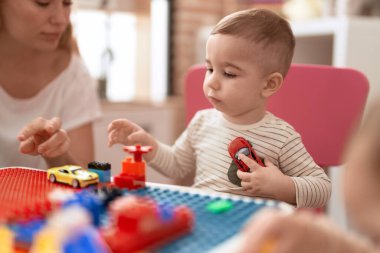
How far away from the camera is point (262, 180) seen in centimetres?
69

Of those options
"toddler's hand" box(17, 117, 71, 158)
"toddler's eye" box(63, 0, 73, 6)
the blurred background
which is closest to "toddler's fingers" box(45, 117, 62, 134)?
"toddler's hand" box(17, 117, 71, 158)

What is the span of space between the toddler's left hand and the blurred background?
1.09m

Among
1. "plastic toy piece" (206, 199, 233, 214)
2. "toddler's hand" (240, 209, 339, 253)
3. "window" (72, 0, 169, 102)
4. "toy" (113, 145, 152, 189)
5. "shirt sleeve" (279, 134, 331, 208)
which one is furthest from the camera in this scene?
"window" (72, 0, 169, 102)

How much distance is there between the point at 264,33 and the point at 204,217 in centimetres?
37

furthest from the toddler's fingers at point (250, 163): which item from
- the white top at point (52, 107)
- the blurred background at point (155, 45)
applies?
the blurred background at point (155, 45)

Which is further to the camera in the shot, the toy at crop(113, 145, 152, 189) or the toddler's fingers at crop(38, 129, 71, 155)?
the toddler's fingers at crop(38, 129, 71, 155)

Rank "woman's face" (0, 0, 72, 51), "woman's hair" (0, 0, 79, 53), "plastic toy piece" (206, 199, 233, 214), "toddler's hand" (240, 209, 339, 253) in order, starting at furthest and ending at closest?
"woman's hair" (0, 0, 79, 53) < "woman's face" (0, 0, 72, 51) < "plastic toy piece" (206, 199, 233, 214) < "toddler's hand" (240, 209, 339, 253)

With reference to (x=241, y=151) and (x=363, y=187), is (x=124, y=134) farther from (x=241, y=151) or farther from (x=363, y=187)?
(x=363, y=187)

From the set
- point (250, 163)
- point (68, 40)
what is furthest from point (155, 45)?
point (250, 163)

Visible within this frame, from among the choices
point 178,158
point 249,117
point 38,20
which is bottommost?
point 178,158

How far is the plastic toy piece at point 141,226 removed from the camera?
1.34 feet

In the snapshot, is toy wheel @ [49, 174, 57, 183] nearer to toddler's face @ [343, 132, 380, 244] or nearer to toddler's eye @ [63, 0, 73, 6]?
toddler's face @ [343, 132, 380, 244]

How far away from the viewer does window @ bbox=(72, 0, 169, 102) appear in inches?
87.5

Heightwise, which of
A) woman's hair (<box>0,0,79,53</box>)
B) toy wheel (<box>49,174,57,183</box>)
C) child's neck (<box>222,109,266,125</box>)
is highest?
woman's hair (<box>0,0,79,53</box>)
